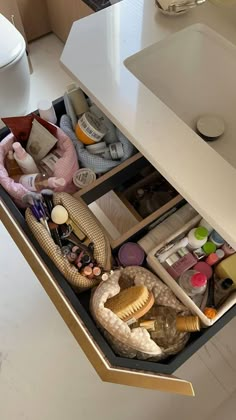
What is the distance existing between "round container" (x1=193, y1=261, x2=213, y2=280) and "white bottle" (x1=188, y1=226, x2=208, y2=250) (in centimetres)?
4

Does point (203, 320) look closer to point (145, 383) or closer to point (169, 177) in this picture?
point (145, 383)

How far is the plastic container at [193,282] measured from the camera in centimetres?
92

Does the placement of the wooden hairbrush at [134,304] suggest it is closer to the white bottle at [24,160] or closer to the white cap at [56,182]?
the white cap at [56,182]

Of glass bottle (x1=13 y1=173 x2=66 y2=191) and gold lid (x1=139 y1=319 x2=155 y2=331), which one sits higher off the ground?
glass bottle (x1=13 y1=173 x2=66 y2=191)

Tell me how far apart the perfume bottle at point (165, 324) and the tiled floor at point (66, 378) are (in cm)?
50

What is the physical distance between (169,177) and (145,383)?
46 cm

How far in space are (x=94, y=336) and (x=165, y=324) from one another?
0.56 feet

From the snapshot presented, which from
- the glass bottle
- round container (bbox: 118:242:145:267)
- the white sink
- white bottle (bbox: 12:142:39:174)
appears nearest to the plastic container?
round container (bbox: 118:242:145:267)

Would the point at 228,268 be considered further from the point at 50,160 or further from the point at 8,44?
the point at 8,44

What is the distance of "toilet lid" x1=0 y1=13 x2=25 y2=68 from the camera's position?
4.91 ft

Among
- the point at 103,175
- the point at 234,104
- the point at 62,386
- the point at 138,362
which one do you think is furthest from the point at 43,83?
the point at 138,362

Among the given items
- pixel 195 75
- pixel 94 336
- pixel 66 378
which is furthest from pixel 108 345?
pixel 195 75

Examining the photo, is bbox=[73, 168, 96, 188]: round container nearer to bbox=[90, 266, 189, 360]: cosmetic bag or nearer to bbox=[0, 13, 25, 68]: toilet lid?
bbox=[90, 266, 189, 360]: cosmetic bag

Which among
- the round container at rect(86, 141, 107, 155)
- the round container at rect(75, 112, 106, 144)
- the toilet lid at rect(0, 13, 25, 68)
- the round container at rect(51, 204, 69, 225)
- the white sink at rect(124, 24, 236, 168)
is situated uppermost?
the toilet lid at rect(0, 13, 25, 68)
